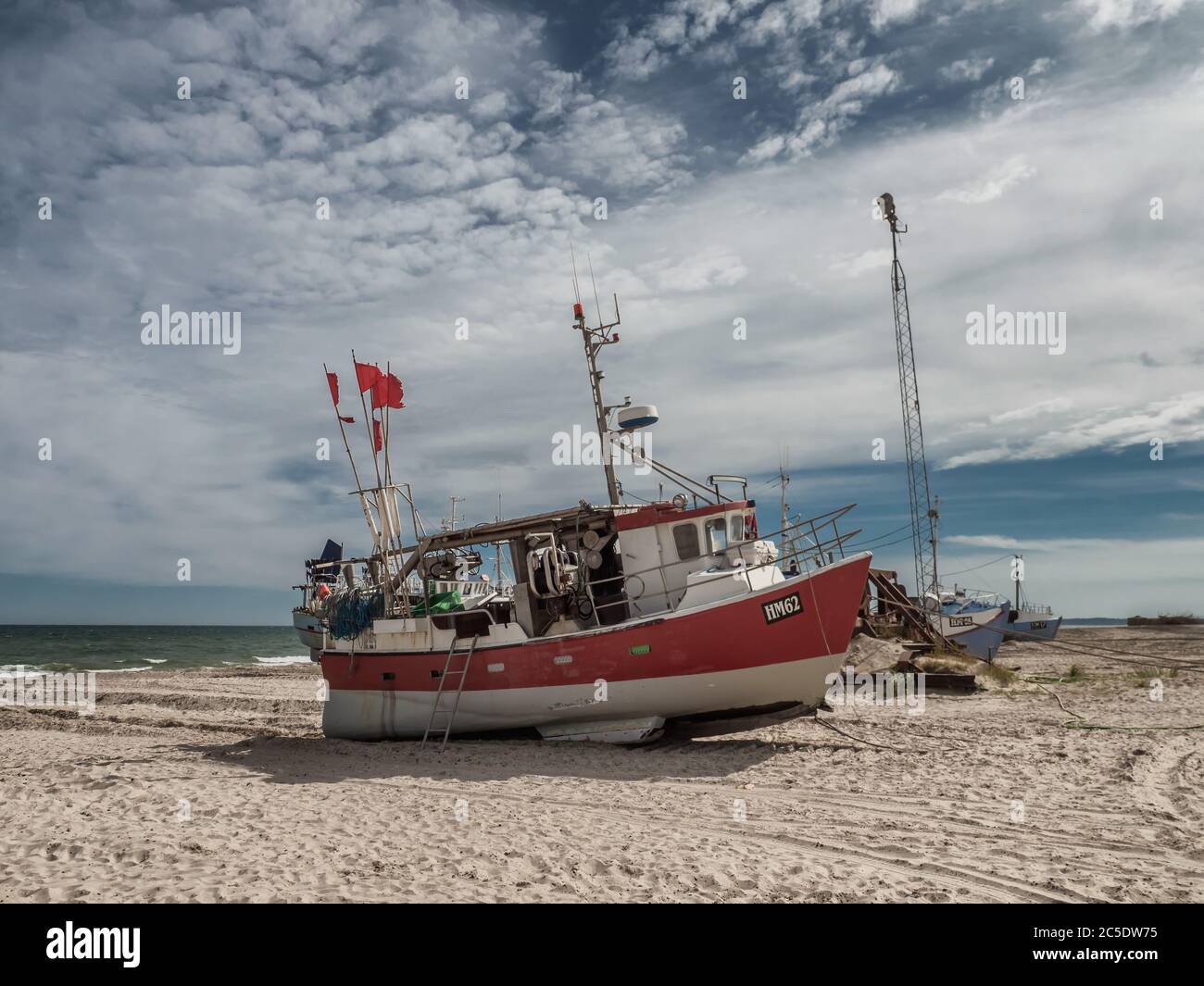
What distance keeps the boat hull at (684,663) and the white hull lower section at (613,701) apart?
2 cm

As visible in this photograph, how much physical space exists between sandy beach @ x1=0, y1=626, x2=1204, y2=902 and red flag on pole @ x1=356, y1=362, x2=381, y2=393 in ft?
21.7

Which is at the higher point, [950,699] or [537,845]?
[537,845]

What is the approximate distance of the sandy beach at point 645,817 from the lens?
5.78 meters

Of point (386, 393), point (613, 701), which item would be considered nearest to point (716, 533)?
point (613, 701)

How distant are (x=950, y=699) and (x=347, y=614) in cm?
1340

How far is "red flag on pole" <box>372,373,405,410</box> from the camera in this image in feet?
47.1

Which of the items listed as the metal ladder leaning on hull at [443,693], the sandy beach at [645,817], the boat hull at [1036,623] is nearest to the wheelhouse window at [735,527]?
the sandy beach at [645,817]

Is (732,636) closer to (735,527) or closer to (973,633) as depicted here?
(735,527)

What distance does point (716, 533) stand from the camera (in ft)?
43.2

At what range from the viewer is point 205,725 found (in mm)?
17344

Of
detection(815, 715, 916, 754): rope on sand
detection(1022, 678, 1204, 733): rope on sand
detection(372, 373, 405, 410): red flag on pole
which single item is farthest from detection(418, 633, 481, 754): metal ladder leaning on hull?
detection(1022, 678, 1204, 733): rope on sand
